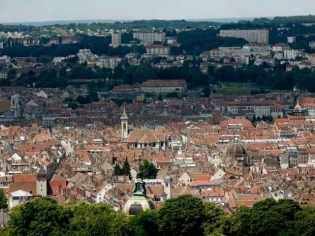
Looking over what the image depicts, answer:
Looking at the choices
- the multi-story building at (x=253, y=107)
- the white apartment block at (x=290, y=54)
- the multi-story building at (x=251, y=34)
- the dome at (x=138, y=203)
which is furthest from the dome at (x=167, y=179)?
the multi-story building at (x=251, y=34)

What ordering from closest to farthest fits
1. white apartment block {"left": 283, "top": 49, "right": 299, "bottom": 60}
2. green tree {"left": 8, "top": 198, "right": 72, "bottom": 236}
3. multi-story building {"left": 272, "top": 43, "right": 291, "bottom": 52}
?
1. green tree {"left": 8, "top": 198, "right": 72, "bottom": 236}
2. white apartment block {"left": 283, "top": 49, "right": 299, "bottom": 60}
3. multi-story building {"left": 272, "top": 43, "right": 291, "bottom": 52}

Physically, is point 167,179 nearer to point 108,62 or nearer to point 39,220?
point 39,220

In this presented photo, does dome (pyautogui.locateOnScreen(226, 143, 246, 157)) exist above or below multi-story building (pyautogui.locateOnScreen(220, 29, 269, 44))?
above

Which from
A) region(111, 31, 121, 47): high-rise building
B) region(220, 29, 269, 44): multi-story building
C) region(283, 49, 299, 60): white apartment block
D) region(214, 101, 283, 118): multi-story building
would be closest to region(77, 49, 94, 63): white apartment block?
region(111, 31, 121, 47): high-rise building

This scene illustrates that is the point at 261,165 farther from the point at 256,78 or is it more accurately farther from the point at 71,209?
the point at 256,78

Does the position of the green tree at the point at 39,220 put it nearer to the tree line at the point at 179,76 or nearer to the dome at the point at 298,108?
the dome at the point at 298,108

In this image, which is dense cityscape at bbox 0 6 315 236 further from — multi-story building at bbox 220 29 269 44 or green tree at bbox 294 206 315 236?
multi-story building at bbox 220 29 269 44

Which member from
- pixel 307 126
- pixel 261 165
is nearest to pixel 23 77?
pixel 307 126

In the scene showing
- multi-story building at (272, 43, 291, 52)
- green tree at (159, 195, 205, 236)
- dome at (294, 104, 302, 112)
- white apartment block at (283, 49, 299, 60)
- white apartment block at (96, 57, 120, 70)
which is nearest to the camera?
green tree at (159, 195, 205, 236)
